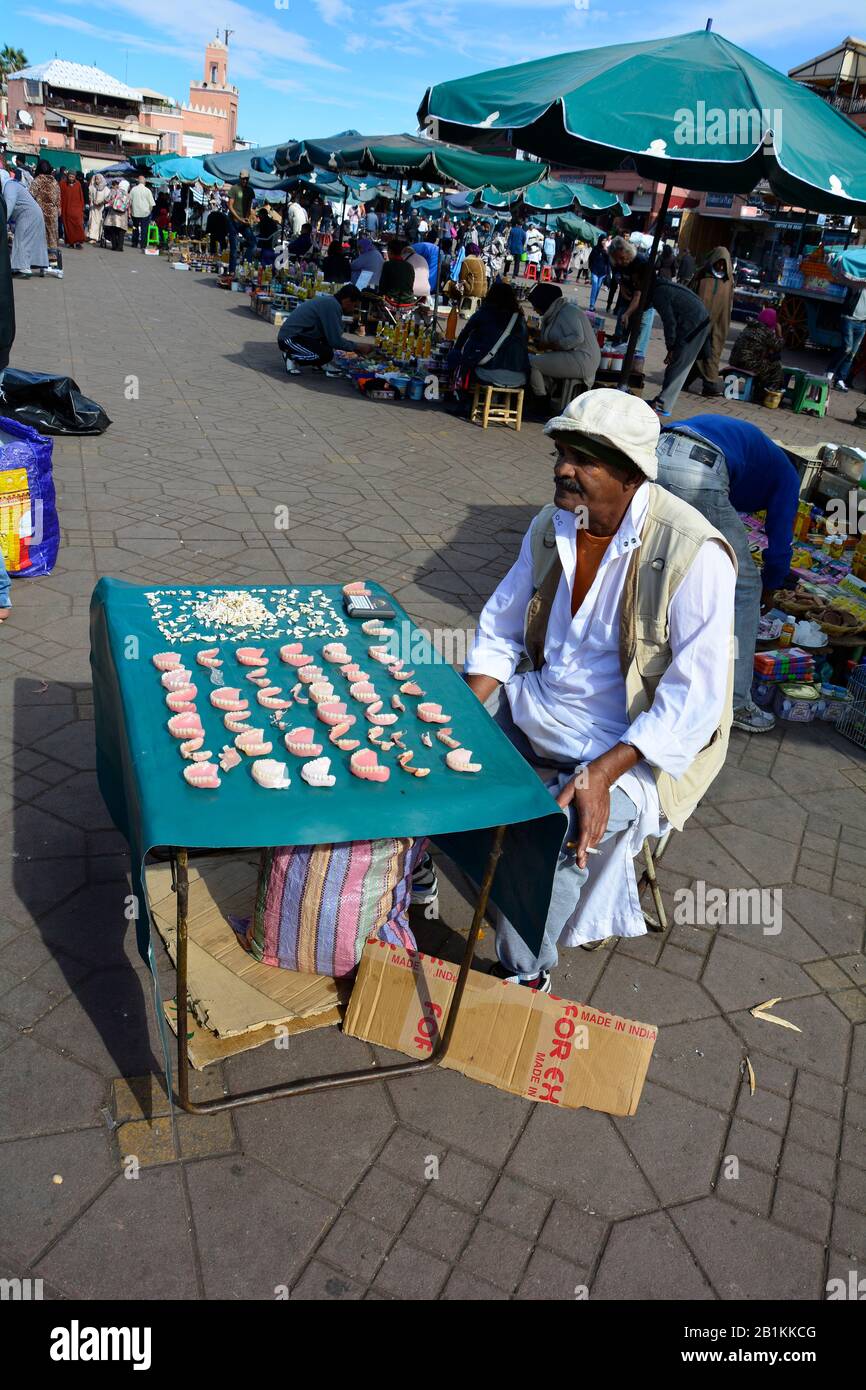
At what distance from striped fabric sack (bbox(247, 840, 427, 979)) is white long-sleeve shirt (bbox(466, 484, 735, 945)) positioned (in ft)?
1.87

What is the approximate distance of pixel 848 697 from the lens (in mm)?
4953

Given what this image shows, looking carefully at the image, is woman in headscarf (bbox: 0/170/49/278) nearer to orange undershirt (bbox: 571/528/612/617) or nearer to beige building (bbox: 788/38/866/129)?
orange undershirt (bbox: 571/528/612/617)

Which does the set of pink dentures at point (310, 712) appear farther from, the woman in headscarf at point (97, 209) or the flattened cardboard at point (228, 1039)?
the woman in headscarf at point (97, 209)

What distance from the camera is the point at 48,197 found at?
59.3ft

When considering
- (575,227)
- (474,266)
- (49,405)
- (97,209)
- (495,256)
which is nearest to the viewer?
(49,405)

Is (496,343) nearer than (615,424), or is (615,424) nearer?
(615,424)

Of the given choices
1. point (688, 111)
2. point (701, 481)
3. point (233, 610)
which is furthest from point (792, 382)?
point (233, 610)

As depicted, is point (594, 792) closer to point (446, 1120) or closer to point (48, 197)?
point (446, 1120)

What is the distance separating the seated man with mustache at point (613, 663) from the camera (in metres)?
2.53

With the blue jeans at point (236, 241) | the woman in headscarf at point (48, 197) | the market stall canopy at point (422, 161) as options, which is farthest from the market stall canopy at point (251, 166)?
the market stall canopy at point (422, 161)

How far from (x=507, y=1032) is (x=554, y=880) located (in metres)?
0.51

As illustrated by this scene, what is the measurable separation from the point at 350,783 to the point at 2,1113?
128 cm

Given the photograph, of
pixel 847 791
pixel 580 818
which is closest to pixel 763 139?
pixel 847 791

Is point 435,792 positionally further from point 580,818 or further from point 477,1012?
point 477,1012
